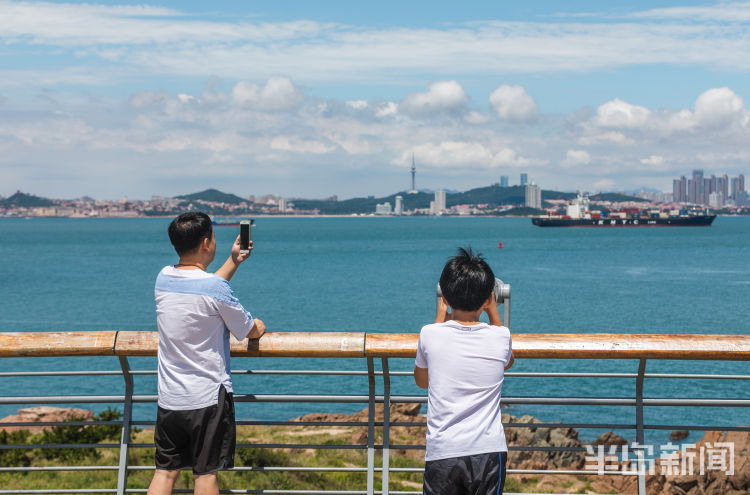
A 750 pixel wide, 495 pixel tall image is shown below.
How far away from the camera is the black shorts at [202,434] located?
3.20 metres

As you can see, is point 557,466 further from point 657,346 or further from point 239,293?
point 239,293

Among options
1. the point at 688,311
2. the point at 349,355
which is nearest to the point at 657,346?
the point at 349,355

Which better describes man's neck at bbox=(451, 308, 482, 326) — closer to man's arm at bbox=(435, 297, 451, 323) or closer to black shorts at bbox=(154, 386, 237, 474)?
man's arm at bbox=(435, 297, 451, 323)

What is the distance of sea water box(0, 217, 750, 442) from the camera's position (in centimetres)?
2650

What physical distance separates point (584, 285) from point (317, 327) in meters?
28.7

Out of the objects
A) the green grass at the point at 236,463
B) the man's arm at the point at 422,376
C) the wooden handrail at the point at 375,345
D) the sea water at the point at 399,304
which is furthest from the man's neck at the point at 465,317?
the sea water at the point at 399,304

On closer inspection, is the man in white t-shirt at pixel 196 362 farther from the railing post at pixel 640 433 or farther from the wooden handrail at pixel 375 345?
the railing post at pixel 640 433

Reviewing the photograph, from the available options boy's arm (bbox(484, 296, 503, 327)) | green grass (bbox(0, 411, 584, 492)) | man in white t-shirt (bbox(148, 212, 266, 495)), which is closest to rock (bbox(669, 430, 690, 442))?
green grass (bbox(0, 411, 584, 492))

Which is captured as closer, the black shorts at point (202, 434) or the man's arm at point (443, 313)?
the man's arm at point (443, 313)

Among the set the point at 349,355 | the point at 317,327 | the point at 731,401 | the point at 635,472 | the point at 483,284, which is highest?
the point at 483,284

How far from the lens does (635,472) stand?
357cm

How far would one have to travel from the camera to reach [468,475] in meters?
→ 2.81

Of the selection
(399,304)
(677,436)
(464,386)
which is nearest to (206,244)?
(464,386)

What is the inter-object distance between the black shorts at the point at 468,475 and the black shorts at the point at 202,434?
2.94 ft
